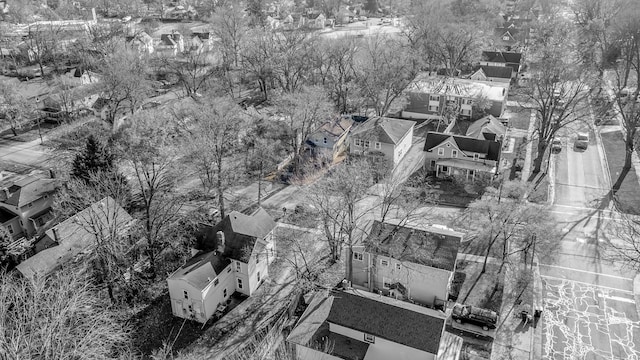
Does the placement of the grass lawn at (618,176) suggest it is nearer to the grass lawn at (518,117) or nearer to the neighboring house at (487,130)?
the grass lawn at (518,117)

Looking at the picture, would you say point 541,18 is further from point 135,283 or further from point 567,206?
point 135,283

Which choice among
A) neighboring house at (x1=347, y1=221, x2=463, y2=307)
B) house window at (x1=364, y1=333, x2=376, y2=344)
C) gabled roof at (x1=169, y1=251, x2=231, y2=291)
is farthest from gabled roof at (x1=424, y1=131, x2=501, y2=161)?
house window at (x1=364, y1=333, x2=376, y2=344)

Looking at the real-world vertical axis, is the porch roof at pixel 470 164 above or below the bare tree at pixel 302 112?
below

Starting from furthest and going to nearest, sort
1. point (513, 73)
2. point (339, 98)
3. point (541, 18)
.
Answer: point (541, 18) < point (513, 73) < point (339, 98)

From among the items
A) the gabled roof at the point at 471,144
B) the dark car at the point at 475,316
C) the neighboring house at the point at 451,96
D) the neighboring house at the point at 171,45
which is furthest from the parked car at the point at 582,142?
the neighboring house at the point at 171,45

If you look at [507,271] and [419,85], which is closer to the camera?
[507,271]

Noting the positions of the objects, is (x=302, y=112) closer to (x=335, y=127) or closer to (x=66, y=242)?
(x=335, y=127)

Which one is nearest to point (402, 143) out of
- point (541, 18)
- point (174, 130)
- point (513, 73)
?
point (174, 130)
